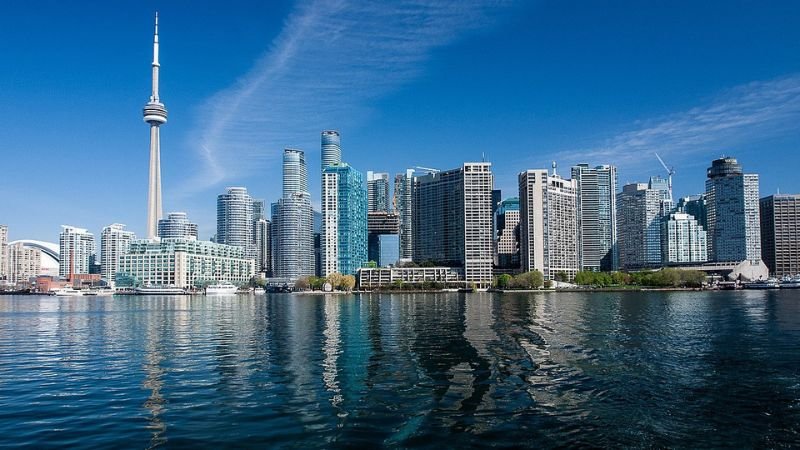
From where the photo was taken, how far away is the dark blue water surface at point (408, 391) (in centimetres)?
2708

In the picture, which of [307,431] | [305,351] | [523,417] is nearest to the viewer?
[307,431]

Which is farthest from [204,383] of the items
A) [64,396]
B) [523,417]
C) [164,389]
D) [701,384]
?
[701,384]

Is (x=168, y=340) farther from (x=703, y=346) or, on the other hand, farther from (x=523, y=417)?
(x=703, y=346)

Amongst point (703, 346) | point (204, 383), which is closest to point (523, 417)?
point (204, 383)

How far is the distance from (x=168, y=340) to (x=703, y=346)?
178 feet

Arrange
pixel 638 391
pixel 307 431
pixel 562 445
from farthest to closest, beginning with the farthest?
1. pixel 638 391
2. pixel 307 431
3. pixel 562 445

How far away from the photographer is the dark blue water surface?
27.1m

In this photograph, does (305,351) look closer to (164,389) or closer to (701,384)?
(164,389)

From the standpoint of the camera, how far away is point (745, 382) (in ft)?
126

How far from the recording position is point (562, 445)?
2531 centimetres

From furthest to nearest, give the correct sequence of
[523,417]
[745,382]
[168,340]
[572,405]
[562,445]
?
[168,340]
[745,382]
[572,405]
[523,417]
[562,445]

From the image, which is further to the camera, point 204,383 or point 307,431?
point 204,383

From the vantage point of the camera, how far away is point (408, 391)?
3600cm

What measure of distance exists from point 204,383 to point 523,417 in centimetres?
2113
